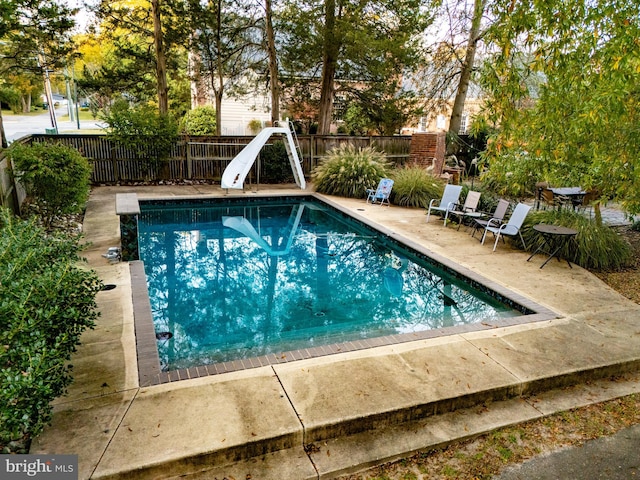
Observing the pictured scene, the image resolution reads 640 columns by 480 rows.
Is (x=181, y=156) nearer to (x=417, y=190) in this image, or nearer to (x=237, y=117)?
(x=417, y=190)

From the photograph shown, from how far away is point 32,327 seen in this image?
2600 mm

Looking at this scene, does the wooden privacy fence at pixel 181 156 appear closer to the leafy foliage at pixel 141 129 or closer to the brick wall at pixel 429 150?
the leafy foliage at pixel 141 129

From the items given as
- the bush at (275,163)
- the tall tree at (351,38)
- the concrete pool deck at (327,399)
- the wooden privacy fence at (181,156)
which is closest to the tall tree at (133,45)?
the wooden privacy fence at (181,156)

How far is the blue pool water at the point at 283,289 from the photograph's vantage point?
5275 mm

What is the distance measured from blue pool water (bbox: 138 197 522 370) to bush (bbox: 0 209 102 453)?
1.61 metres

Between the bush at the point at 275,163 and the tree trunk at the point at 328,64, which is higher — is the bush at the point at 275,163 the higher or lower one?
the lower one

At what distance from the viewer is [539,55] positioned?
146 inches

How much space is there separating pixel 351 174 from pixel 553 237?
6.20 meters

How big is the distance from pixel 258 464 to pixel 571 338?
11.3 ft

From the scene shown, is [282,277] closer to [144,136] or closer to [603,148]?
[603,148]

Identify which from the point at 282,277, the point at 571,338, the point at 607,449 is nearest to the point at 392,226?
the point at 282,277

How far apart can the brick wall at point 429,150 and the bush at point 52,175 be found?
31.5 feet

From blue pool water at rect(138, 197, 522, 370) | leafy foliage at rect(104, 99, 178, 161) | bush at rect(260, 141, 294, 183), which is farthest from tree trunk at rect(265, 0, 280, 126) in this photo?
blue pool water at rect(138, 197, 522, 370)

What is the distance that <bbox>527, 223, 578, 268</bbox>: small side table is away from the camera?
22.5 ft
